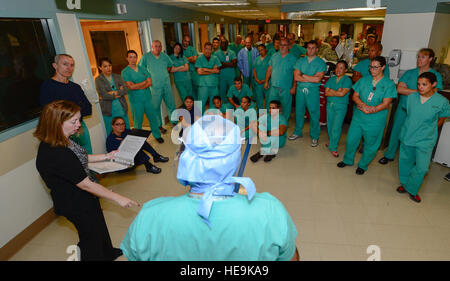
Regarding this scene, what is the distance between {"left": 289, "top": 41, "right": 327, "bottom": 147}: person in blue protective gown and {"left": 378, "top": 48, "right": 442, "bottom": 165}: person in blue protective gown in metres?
0.96

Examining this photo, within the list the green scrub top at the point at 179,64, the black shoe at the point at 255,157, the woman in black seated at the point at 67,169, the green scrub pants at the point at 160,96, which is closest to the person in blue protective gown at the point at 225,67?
the green scrub top at the point at 179,64

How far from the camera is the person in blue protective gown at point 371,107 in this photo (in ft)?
9.14

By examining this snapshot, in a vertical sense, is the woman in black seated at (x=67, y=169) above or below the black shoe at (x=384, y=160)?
above

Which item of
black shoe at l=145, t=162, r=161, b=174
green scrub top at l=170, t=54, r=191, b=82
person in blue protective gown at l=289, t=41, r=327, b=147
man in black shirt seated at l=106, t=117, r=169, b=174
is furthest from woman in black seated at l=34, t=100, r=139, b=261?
green scrub top at l=170, t=54, r=191, b=82

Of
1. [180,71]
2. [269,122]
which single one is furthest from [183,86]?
[269,122]

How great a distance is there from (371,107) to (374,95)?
13 cm

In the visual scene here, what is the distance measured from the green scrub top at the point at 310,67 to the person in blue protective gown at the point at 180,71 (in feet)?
6.93

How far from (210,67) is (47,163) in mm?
3942

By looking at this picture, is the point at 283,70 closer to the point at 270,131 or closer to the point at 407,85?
the point at 270,131

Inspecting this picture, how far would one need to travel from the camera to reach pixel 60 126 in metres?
1.46

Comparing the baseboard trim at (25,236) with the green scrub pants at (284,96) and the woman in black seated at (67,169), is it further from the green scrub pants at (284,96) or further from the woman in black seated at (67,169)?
the green scrub pants at (284,96)

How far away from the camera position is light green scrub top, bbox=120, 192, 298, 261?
82cm

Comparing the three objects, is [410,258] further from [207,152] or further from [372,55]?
[372,55]
